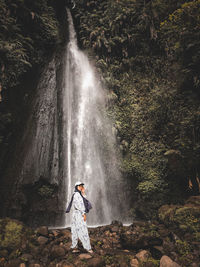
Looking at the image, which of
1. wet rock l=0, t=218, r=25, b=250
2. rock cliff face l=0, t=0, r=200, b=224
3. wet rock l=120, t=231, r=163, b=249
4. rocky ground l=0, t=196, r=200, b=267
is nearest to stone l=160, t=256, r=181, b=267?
rocky ground l=0, t=196, r=200, b=267

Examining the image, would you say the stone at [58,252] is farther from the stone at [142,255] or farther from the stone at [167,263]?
the stone at [167,263]

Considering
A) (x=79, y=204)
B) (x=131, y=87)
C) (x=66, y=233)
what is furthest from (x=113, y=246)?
(x=131, y=87)

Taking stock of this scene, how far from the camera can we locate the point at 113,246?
513 centimetres

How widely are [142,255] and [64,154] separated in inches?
253

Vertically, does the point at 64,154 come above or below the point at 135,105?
below

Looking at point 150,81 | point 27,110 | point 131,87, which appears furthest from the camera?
point 131,87

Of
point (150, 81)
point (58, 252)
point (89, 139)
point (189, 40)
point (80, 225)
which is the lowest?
point (58, 252)

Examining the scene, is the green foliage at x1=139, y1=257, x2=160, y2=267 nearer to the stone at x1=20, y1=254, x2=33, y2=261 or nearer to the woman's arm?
the woman's arm

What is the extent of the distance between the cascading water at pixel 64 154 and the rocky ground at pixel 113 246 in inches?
111

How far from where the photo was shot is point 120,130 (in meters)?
10.3

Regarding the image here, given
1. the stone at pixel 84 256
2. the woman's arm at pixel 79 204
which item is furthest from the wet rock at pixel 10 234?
the woman's arm at pixel 79 204

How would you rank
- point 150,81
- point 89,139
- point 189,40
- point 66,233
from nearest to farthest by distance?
point 66,233 → point 189,40 → point 89,139 → point 150,81

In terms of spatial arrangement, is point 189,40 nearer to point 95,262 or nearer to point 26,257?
point 95,262

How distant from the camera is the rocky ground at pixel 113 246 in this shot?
13.1 feet
